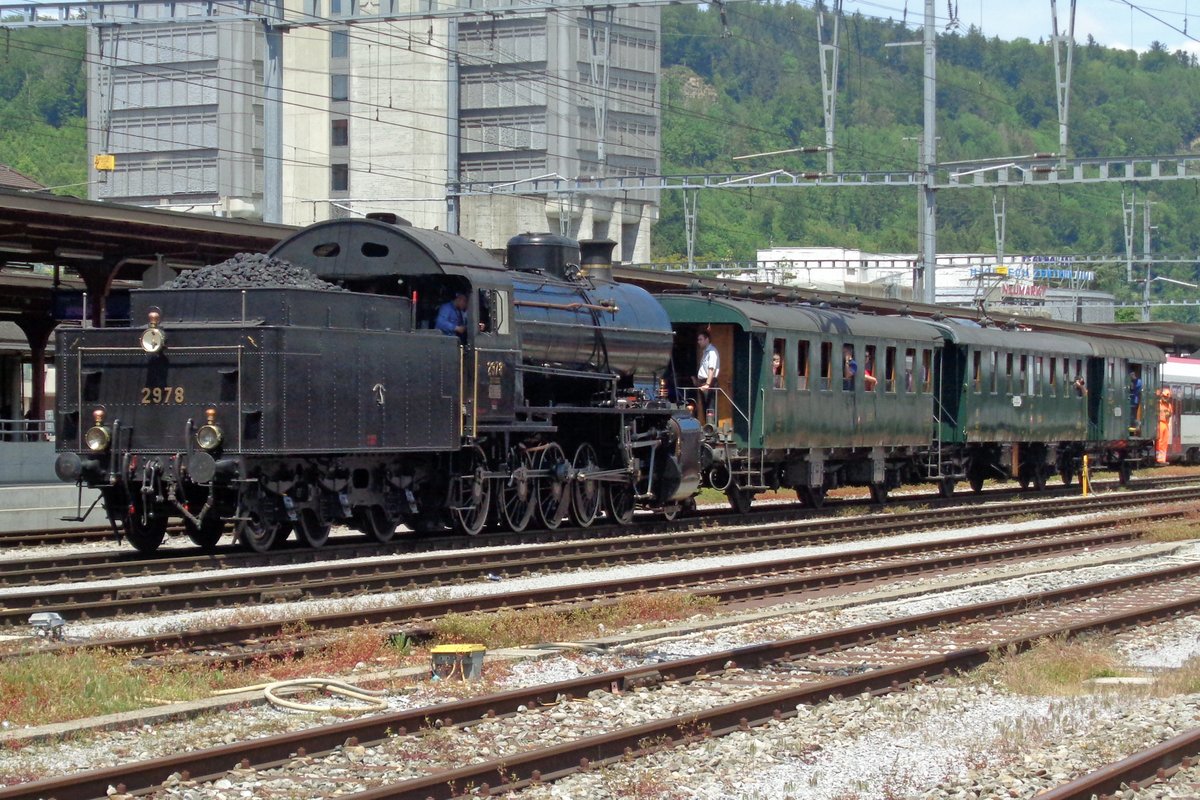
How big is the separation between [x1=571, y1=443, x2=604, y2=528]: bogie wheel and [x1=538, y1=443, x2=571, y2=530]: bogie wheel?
0.63ft

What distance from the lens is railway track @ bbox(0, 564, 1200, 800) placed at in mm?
7293

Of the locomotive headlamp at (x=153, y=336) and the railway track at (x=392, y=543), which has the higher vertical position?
the locomotive headlamp at (x=153, y=336)

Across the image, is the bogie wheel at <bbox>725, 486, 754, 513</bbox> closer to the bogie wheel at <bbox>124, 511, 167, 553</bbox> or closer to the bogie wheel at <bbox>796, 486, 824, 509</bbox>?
the bogie wheel at <bbox>796, 486, 824, 509</bbox>

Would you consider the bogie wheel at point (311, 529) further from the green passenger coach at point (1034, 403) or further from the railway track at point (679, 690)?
the green passenger coach at point (1034, 403)

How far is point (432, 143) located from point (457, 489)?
6717 centimetres

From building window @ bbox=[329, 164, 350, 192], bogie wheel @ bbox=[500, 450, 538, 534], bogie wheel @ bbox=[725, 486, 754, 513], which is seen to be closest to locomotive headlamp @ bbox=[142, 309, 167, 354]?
bogie wheel @ bbox=[500, 450, 538, 534]

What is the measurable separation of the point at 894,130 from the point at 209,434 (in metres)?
160

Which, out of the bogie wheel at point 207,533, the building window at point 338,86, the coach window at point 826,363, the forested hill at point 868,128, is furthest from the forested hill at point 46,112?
the bogie wheel at point 207,533

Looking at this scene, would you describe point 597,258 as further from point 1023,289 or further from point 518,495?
point 1023,289

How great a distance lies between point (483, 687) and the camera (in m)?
9.87

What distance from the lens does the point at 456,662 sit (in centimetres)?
1005

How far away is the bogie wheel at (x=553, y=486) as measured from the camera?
794 inches

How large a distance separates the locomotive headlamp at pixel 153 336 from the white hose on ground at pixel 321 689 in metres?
6.63

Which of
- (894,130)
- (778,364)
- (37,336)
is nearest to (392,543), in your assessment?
(778,364)
